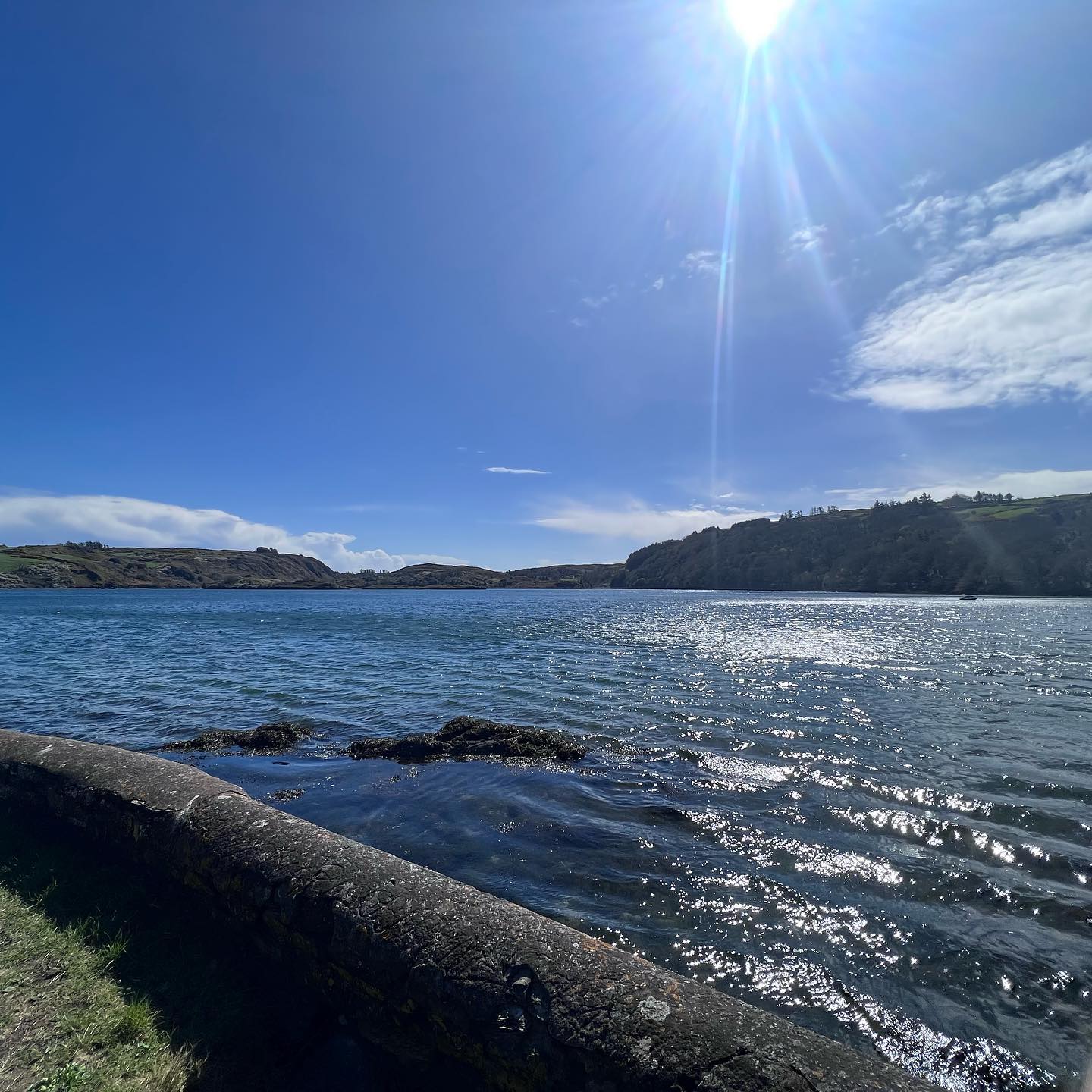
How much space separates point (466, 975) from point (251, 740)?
1327 cm

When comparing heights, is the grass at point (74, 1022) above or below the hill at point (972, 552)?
below

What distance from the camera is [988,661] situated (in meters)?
31.6

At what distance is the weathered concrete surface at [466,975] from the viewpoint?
3.18 metres

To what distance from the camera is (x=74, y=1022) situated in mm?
4156

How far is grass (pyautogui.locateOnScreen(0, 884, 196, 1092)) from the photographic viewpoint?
145 inches

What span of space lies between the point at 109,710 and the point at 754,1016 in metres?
22.2

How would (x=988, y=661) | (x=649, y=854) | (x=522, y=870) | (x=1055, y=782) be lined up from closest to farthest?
1. (x=522, y=870)
2. (x=649, y=854)
3. (x=1055, y=782)
4. (x=988, y=661)

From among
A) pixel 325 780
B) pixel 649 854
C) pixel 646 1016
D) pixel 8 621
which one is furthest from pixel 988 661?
pixel 8 621

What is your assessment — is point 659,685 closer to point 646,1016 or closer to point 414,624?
point 646,1016

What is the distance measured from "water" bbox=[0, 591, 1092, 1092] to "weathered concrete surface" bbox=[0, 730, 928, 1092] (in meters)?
2.78

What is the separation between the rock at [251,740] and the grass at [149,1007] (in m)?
8.99

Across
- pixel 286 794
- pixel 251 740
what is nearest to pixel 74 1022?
pixel 286 794

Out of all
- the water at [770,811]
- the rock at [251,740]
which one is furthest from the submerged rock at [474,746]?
the rock at [251,740]

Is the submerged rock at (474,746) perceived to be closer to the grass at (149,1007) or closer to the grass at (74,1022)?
the grass at (149,1007)
